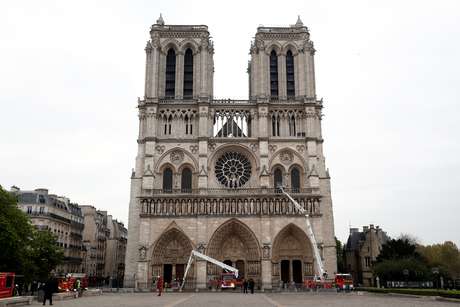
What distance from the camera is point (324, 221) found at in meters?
42.9

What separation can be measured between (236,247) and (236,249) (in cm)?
18

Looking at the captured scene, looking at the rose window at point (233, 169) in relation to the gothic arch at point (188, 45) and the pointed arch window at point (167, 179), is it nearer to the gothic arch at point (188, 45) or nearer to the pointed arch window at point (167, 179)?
the pointed arch window at point (167, 179)

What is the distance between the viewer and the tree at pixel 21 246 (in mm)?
28094

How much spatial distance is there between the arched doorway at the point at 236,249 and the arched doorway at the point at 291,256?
1.71 metres

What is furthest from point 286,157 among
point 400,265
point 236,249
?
point 400,265

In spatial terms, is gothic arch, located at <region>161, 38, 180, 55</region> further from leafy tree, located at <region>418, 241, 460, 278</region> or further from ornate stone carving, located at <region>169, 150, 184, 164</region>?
leafy tree, located at <region>418, 241, 460, 278</region>

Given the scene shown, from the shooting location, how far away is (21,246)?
29781 millimetres

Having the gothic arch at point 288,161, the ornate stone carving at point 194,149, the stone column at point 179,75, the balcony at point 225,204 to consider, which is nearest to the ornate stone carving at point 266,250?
the balcony at point 225,204

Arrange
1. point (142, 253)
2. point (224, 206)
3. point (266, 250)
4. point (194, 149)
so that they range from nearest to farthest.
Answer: point (142, 253) < point (266, 250) < point (224, 206) < point (194, 149)

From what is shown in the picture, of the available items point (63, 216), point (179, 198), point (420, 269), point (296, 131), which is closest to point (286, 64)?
point (296, 131)

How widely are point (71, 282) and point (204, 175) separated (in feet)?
54.3

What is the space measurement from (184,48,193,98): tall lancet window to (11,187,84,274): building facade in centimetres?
→ 1692

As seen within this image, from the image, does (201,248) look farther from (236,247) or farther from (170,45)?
(170,45)

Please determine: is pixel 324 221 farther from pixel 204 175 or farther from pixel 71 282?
pixel 71 282
